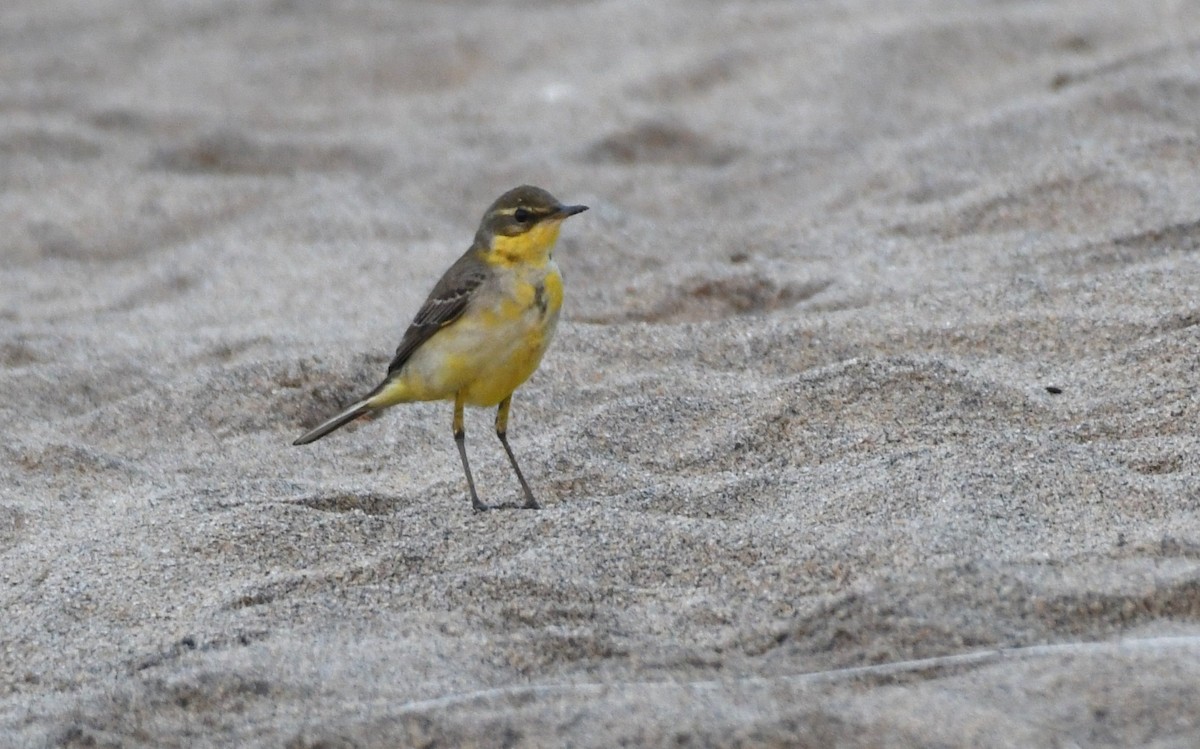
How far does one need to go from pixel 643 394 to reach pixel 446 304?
0.79 m

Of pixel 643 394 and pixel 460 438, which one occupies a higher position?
pixel 460 438

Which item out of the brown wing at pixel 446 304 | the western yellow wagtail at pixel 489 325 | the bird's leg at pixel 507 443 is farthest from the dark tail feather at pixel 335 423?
the bird's leg at pixel 507 443

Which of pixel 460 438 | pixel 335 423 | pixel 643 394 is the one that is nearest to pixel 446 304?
pixel 460 438

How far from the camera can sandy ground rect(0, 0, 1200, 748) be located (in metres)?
3.34

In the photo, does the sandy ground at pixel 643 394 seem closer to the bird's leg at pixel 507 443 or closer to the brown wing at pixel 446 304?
the bird's leg at pixel 507 443

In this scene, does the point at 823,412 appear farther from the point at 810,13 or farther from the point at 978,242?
the point at 810,13

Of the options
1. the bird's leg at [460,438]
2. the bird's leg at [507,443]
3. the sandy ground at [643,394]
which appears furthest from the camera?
the bird's leg at [460,438]

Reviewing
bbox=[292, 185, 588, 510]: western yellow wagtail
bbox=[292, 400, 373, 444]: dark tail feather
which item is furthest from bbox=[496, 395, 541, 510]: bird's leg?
bbox=[292, 400, 373, 444]: dark tail feather

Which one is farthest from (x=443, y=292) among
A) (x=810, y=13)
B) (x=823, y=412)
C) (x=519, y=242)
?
(x=810, y=13)

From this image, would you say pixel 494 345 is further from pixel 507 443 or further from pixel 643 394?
pixel 643 394

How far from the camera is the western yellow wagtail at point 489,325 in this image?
4.58 metres

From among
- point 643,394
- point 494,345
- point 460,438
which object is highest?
point 494,345

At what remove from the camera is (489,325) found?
458 cm

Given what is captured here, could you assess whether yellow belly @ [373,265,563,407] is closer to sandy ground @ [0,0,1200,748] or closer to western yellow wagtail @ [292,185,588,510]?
western yellow wagtail @ [292,185,588,510]
